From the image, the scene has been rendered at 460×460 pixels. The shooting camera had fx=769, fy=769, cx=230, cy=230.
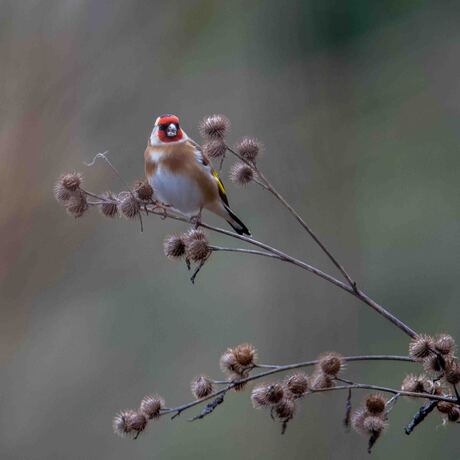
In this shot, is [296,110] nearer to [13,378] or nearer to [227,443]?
[227,443]

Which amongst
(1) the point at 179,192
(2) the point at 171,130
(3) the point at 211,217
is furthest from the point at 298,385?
(3) the point at 211,217

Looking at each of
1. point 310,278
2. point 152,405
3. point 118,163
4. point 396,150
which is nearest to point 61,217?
point 118,163

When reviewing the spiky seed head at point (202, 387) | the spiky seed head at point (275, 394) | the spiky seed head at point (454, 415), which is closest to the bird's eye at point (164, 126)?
the spiky seed head at point (202, 387)

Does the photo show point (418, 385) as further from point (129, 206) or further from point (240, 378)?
point (129, 206)

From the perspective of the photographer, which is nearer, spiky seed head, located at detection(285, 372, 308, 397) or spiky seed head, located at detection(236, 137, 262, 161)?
spiky seed head, located at detection(285, 372, 308, 397)

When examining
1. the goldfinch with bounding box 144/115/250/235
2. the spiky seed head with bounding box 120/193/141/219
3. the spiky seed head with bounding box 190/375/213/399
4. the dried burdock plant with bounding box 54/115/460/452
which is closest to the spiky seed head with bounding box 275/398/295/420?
the dried burdock plant with bounding box 54/115/460/452

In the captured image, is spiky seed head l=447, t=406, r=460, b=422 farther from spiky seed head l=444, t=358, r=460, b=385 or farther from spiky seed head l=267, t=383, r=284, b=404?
spiky seed head l=267, t=383, r=284, b=404

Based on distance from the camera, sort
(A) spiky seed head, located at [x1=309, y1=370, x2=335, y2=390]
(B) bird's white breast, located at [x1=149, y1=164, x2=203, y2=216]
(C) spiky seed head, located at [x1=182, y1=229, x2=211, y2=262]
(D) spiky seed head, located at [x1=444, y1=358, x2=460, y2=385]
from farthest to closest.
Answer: (B) bird's white breast, located at [x1=149, y1=164, x2=203, y2=216] → (C) spiky seed head, located at [x1=182, y1=229, x2=211, y2=262] → (A) spiky seed head, located at [x1=309, y1=370, x2=335, y2=390] → (D) spiky seed head, located at [x1=444, y1=358, x2=460, y2=385]

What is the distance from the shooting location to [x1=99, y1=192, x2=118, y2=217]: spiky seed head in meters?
1.23

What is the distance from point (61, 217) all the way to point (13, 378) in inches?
32.5

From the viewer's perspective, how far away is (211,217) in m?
3.15

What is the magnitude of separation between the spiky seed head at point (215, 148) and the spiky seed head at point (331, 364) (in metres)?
0.37

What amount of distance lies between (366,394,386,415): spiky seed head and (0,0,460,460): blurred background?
7.05 feet

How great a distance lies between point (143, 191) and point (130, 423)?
397mm
